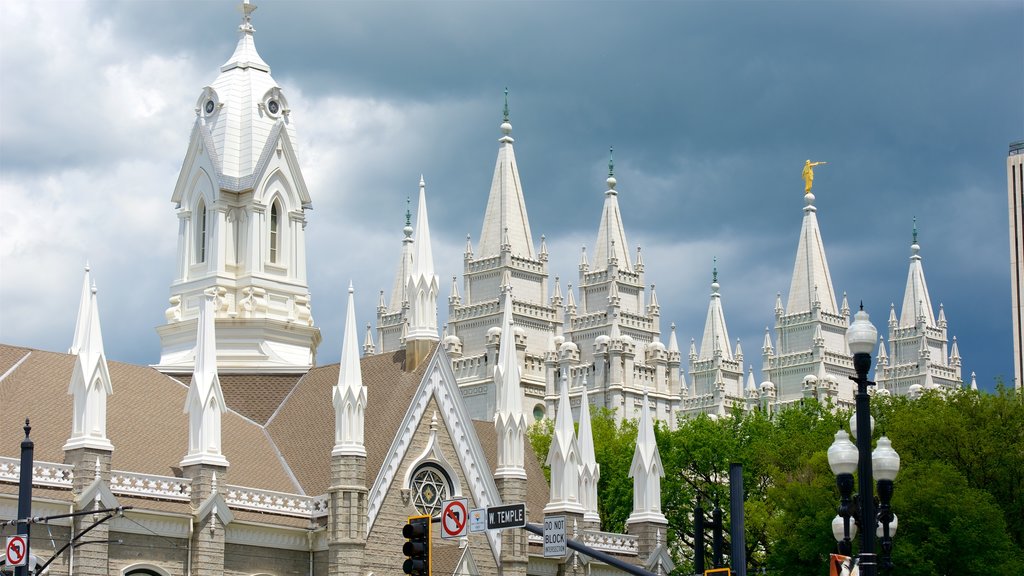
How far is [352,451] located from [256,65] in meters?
18.3

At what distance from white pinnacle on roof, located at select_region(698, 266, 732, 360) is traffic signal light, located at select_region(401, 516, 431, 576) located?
397ft

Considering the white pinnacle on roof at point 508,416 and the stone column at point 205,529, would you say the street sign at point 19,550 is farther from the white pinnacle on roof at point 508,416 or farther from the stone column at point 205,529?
the white pinnacle on roof at point 508,416

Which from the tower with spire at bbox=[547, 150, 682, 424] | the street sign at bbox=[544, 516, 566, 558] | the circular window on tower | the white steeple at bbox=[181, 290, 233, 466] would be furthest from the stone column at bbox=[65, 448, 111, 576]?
the tower with spire at bbox=[547, 150, 682, 424]

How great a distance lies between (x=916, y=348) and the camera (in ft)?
509

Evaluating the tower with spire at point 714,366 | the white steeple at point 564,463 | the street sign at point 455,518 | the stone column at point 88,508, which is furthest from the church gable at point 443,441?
the tower with spire at point 714,366

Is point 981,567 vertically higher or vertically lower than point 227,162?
lower

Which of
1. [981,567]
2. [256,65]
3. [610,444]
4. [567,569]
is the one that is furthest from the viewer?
[610,444]

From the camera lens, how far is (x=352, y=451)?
4628 centimetres

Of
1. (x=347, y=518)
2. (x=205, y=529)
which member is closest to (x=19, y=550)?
(x=205, y=529)

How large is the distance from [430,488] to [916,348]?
113043mm

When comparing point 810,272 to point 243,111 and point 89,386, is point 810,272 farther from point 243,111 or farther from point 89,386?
point 89,386

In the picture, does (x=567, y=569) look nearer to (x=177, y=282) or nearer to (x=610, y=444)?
(x=177, y=282)

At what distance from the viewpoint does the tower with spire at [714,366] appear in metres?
142

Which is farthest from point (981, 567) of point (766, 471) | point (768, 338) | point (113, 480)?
point (768, 338)
